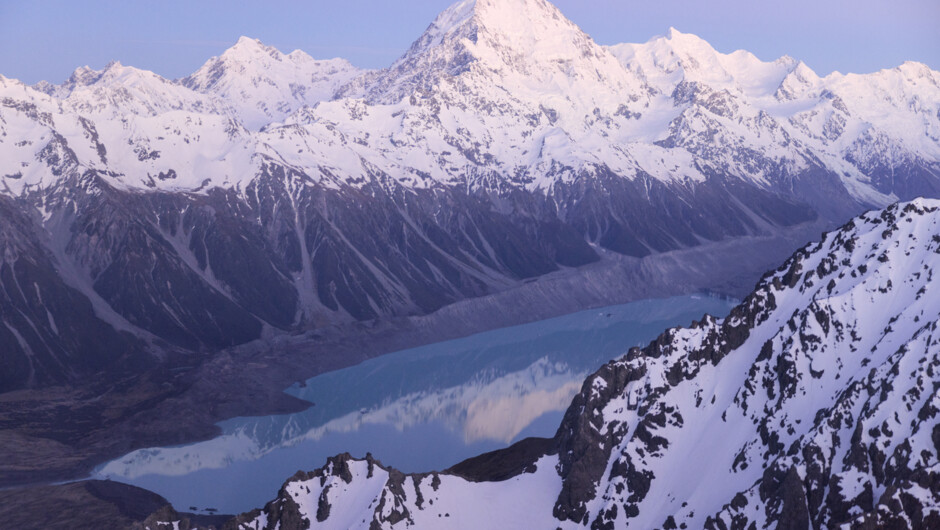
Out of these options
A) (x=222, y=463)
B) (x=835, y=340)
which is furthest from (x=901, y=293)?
(x=222, y=463)

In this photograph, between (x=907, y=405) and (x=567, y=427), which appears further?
(x=567, y=427)

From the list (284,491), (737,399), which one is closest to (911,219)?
(737,399)

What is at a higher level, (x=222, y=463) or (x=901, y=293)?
(x=901, y=293)

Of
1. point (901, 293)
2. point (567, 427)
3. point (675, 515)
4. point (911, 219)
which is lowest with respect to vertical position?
point (675, 515)

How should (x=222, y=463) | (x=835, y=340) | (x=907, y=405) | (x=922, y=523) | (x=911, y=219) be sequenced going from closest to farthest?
1. (x=922, y=523)
2. (x=907, y=405)
3. (x=835, y=340)
4. (x=911, y=219)
5. (x=222, y=463)

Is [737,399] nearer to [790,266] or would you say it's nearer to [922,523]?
[790,266]

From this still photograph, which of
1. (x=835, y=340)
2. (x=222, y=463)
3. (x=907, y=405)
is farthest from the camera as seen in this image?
(x=222, y=463)
